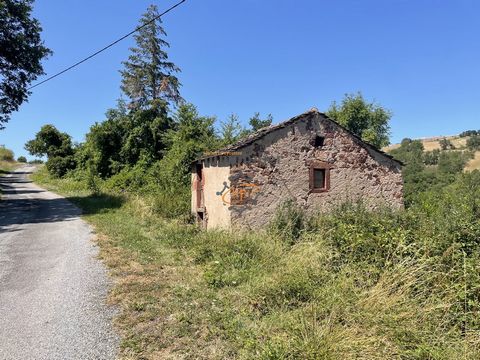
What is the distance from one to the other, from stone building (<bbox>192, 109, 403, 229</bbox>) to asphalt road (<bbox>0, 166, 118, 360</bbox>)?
3.81m

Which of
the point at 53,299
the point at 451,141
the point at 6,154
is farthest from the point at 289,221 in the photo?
the point at 451,141

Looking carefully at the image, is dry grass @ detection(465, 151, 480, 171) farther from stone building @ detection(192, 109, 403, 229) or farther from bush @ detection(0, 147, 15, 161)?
bush @ detection(0, 147, 15, 161)

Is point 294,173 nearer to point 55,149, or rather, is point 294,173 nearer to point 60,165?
point 60,165

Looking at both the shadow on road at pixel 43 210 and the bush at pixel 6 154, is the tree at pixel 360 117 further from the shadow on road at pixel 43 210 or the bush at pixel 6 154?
the bush at pixel 6 154

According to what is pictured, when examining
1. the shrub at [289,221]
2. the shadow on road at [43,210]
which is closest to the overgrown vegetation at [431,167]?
the shrub at [289,221]

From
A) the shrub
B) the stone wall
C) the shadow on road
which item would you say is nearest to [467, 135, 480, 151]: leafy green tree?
the stone wall

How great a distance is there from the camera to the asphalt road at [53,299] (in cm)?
362

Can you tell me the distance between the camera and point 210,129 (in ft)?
65.6

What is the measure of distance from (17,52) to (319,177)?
615 inches

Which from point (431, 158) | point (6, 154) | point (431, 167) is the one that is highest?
point (6, 154)

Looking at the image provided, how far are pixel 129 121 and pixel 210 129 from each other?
922 cm

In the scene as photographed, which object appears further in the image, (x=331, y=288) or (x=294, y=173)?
(x=294, y=173)

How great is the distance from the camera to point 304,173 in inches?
398

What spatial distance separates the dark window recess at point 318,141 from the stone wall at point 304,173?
100 millimetres
